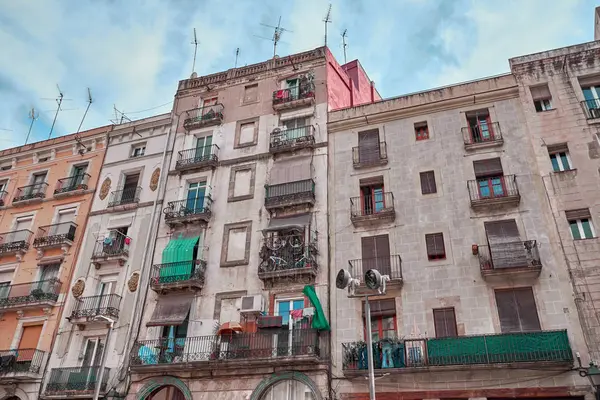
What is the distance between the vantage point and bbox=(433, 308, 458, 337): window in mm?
18734

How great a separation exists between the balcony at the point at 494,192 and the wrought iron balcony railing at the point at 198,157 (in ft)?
45.3

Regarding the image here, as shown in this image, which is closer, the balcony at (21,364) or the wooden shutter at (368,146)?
the balcony at (21,364)

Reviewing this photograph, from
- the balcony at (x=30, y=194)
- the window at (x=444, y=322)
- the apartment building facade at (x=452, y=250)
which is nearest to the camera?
the apartment building facade at (x=452, y=250)

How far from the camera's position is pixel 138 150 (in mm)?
30844

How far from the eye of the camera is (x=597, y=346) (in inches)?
658

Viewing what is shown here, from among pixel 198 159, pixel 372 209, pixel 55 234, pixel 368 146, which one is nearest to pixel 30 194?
pixel 55 234

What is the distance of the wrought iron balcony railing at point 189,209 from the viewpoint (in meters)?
25.4

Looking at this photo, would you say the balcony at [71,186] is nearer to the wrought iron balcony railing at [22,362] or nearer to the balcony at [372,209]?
the wrought iron balcony railing at [22,362]

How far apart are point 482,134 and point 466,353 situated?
10.5 meters

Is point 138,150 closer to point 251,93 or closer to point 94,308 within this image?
point 251,93

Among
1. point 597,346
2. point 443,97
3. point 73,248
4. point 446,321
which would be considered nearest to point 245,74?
point 443,97

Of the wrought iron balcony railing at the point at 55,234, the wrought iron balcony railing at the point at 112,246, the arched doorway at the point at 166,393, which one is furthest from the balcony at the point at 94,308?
the arched doorway at the point at 166,393

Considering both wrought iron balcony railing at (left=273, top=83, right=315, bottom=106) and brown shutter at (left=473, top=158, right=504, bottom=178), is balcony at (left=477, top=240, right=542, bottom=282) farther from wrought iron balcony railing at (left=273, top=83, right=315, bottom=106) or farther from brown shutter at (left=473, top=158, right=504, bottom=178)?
wrought iron balcony railing at (left=273, top=83, right=315, bottom=106)

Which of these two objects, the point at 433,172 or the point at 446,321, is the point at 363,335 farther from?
the point at 433,172
